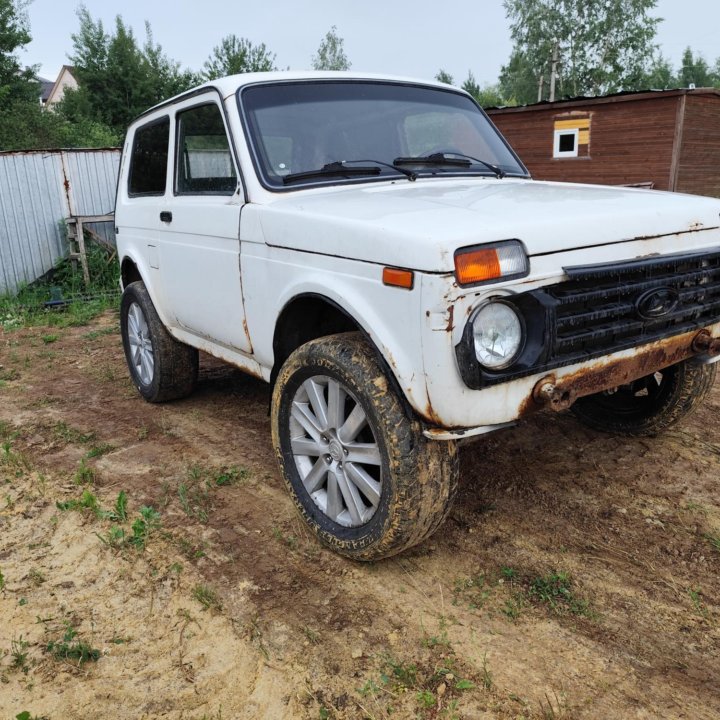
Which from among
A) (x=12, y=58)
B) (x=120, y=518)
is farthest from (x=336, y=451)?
(x=12, y=58)

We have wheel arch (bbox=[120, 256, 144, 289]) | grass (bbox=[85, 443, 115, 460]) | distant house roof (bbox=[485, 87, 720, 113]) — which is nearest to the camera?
grass (bbox=[85, 443, 115, 460])

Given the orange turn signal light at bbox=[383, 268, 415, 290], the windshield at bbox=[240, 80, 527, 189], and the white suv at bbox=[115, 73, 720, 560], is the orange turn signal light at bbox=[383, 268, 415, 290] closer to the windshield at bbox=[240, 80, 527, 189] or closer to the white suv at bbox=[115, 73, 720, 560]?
the white suv at bbox=[115, 73, 720, 560]

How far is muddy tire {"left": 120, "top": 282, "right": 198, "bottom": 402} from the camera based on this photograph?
470 centimetres

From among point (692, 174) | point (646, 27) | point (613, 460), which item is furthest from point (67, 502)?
point (646, 27)

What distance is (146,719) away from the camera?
2189mm

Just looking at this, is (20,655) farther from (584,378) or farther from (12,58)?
(12,58)

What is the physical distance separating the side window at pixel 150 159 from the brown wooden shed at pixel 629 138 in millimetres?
13126

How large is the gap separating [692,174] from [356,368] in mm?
17321

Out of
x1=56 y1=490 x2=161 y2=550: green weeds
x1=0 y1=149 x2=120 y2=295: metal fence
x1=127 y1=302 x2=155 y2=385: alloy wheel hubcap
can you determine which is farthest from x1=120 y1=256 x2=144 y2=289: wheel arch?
x1=0 y1=149 x2=120 y2=295: metal fence

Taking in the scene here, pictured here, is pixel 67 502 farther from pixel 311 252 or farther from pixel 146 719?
pixel 311 252

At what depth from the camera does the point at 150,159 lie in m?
4.62

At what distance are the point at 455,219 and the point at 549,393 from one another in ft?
2.36

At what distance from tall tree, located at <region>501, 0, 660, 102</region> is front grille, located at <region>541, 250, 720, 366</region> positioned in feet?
148

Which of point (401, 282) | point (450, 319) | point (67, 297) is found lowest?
point (67, 297)
